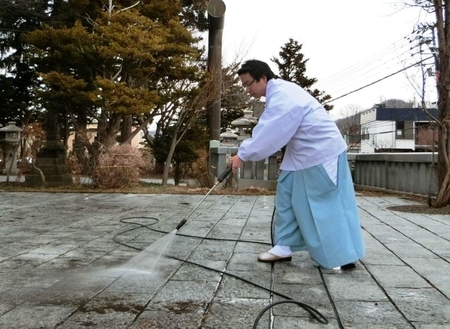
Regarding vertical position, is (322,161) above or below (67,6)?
below

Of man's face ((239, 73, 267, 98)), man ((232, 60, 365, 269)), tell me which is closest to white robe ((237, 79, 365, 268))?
man ((232, 60, 365, 269))

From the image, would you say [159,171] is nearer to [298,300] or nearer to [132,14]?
[132,14]

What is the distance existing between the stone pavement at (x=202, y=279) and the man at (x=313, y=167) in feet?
0.59

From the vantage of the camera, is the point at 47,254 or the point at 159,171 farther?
the point at 159,171

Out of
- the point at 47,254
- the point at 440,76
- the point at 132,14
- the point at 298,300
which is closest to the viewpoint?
the point at 298,300

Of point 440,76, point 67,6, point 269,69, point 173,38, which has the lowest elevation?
point 269,69

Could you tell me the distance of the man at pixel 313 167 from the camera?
255 centimetres

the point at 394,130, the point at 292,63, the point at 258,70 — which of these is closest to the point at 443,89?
the point at 258,70

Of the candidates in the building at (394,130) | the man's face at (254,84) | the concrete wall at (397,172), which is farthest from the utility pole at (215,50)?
the building at (394,130)

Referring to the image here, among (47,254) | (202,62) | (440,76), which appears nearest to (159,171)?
(202,62)

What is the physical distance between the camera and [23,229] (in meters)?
4.05

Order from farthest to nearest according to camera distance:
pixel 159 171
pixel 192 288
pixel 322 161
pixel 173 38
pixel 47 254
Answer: pixel 159 171 → pixel 173 38 → pixel 47 254 → pixel 322 161 → pixel 192 288

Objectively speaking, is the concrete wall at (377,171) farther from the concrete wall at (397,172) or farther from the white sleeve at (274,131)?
the white sleeve at (274,131)

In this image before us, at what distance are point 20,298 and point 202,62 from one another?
46.0ft
